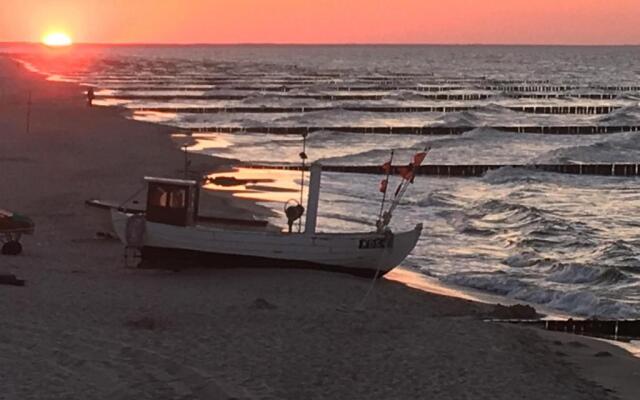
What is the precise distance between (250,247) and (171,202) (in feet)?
6.53

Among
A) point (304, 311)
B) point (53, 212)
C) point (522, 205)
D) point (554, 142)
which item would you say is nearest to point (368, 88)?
point (554, 142)

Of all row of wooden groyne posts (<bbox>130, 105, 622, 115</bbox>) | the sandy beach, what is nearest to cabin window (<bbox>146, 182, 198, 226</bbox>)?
the sandy beach

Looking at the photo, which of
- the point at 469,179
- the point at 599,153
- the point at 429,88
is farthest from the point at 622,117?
the point at 429,88

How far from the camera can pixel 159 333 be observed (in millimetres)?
16828

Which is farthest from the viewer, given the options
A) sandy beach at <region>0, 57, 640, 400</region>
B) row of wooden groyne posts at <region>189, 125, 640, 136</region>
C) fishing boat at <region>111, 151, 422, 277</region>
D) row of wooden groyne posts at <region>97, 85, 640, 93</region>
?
row of wooden groyne posts at <region>97, 85, 640, 93</region>

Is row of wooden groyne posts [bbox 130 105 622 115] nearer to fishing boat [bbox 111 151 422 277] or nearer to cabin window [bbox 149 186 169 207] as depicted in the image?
cabin window [bbox 149 186 169 207]

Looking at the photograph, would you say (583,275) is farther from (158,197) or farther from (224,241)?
(158,197)

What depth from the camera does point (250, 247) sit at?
22781 mm

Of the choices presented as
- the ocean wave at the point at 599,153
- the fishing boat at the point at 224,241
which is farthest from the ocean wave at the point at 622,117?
the fishing boat at the point at 224,241

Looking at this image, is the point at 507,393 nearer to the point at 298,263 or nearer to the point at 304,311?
the point at 304,311

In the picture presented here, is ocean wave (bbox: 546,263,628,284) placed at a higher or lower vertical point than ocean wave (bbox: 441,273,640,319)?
higher

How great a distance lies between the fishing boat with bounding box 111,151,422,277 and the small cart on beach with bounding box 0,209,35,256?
199 cm

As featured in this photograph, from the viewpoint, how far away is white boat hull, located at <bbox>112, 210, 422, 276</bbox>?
74.6ft

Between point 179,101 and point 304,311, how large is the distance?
248 ft
